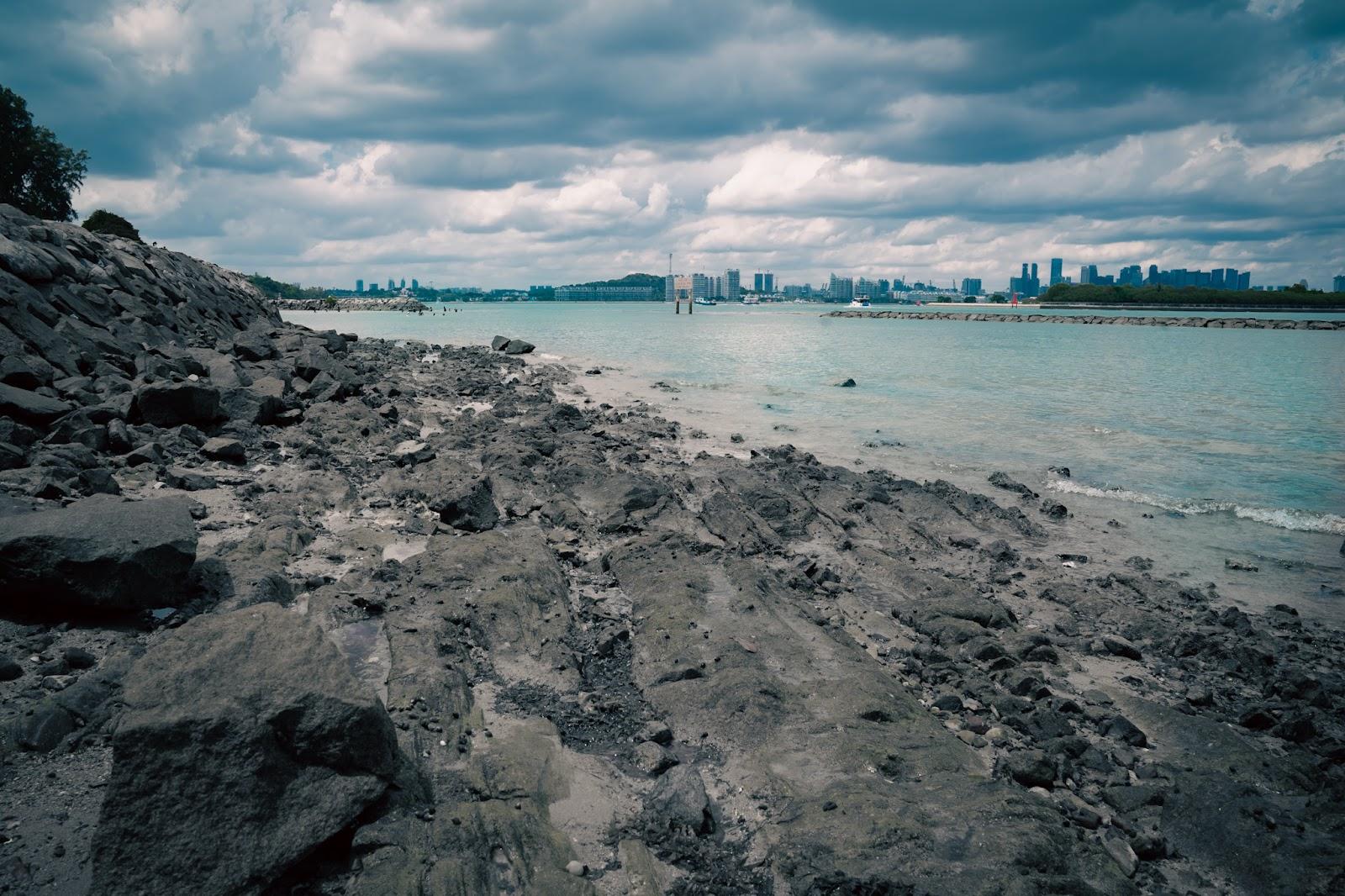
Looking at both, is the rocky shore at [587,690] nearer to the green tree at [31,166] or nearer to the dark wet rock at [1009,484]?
the dark wet rock at [1009,484]

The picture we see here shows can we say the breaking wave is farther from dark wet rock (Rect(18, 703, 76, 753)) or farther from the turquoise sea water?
dark wet rock (Rect(18, 703, 76, 753))

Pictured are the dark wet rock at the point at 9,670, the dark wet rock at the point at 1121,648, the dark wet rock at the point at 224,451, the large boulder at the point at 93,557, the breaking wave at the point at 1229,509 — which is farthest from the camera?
the breaking wave at the point at 1229,509

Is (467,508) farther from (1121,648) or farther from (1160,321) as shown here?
(1160,321)

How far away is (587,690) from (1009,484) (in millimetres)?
13703

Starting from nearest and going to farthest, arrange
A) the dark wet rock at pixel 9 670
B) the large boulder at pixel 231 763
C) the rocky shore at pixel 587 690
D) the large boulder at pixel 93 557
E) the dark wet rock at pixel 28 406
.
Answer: the large boulder at pixel 231 763, the rocky shore at pixel 587 690, the dark wet rock at pixel 9 670, the large boulder at pixel 93 557, the dark wet rock at pixel 28 406

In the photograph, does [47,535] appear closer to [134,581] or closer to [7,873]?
[134,581]

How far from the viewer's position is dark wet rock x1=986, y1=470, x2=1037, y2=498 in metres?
17.2

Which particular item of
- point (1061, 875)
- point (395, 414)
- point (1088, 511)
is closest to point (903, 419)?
point (1088, 511)

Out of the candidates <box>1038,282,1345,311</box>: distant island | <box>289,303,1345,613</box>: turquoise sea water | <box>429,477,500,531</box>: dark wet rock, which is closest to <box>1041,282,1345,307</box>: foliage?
<box>1038,282,1345,311</box>: distant island

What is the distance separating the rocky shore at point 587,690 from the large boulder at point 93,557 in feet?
0.10

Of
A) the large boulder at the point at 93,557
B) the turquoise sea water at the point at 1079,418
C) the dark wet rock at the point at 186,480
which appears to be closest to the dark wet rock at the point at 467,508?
the dark wet rock at the point at 186,480

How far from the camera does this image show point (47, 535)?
638 centimetres

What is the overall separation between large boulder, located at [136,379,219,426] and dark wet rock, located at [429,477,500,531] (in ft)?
20.2

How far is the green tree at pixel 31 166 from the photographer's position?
53.5 metres
